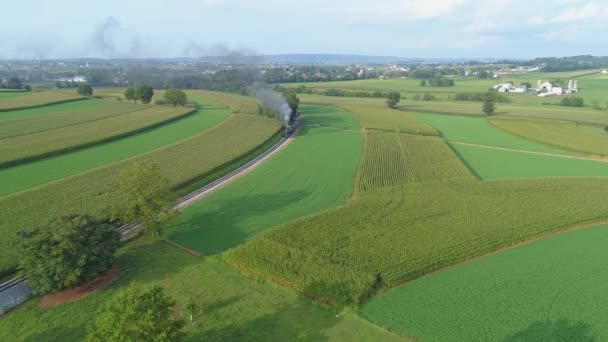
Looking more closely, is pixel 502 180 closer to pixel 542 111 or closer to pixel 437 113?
pixel 437 113

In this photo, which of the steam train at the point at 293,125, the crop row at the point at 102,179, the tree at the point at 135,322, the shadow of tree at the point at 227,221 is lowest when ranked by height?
the shadow of tree at the point at 227,221

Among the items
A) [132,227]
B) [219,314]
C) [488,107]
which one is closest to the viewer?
[219,314]

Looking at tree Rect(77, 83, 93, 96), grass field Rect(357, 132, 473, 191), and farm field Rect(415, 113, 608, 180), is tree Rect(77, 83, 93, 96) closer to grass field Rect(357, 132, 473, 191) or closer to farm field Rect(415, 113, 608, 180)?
grass field Rect(357, 132, 473, 191)

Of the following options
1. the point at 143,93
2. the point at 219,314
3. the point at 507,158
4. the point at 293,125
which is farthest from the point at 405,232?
the point at 143,93

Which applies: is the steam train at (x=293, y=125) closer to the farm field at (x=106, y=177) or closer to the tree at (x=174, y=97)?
the farm field at (x=106, y=177)

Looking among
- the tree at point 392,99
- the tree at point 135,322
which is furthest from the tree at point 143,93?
the tree at point 135,322

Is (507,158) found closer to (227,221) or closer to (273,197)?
(273,197)

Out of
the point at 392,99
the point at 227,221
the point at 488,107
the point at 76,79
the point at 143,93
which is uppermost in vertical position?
the point at 76,79
